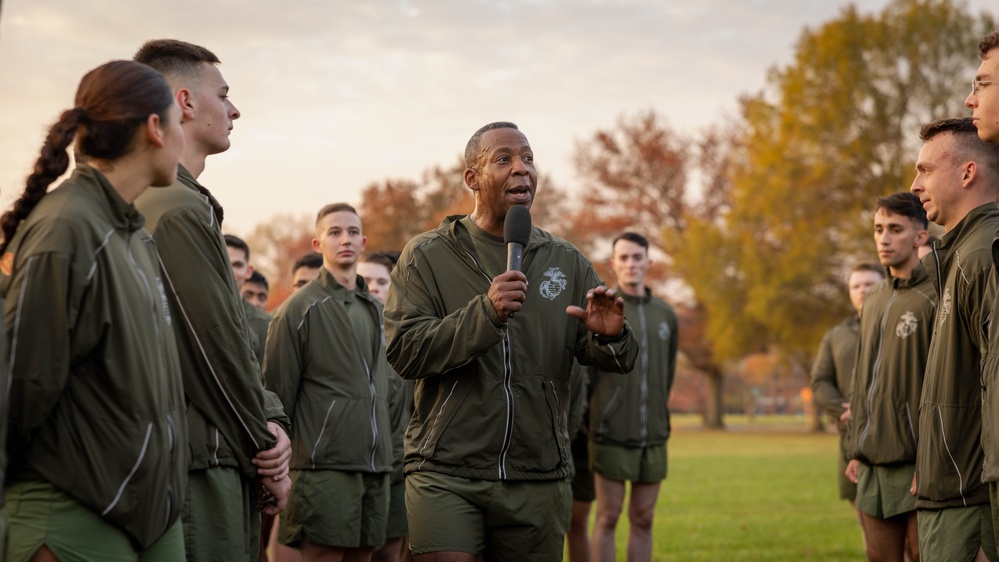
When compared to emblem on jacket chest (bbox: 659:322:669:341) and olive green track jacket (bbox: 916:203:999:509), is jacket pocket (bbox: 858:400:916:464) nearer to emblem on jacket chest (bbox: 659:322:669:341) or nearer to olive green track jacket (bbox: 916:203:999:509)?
olive green track jacket (bbox: 916:203:999:509)

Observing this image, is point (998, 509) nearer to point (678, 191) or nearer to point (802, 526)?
point (802, 526)

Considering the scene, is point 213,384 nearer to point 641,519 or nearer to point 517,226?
point 517,226

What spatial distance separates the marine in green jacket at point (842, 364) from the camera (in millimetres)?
10570

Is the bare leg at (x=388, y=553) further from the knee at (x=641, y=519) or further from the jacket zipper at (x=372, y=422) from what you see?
the knee at (x=641, y=519)

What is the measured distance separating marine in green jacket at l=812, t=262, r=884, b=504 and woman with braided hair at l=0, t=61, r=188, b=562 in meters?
7.75

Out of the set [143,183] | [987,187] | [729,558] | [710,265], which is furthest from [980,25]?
[143,183]

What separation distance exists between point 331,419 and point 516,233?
324 centimetres

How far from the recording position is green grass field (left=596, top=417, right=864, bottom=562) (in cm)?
1204

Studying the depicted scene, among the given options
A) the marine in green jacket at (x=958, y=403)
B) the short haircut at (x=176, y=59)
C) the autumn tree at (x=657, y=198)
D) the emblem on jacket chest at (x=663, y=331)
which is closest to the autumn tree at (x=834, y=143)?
the autumn tree at (x=657, y=198)

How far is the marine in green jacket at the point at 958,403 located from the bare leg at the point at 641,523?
15.3 ft

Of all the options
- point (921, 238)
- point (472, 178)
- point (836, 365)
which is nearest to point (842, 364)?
point (836, 365)

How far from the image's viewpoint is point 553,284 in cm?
565

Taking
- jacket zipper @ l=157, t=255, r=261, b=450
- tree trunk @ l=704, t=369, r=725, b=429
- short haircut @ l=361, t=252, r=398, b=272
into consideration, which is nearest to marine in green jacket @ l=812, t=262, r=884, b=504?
short haircut @ l=361, t=252, r=398, b=272

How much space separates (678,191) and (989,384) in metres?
48.3
